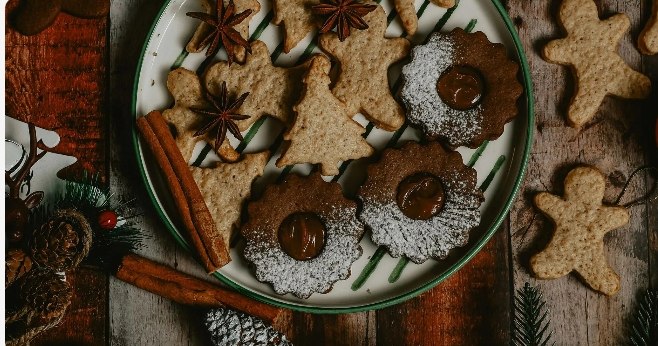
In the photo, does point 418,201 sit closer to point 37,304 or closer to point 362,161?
point 362,161

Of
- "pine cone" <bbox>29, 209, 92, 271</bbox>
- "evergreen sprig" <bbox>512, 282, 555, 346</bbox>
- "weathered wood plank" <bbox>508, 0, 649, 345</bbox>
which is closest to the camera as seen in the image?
"pine cone" <bbox>29, 209, 92, 271</bbox>

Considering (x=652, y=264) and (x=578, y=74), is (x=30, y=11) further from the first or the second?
(x=652, y=264)

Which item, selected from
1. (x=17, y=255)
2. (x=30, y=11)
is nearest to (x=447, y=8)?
(x=30, y=11)

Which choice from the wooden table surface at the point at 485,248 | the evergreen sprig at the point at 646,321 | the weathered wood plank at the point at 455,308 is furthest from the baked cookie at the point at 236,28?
the evergreen sprig at the point at 646,321

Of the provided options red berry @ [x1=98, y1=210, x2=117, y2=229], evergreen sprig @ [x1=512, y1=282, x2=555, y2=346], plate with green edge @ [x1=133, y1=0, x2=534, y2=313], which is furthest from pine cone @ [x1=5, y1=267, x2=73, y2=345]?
evergreen sprig @ [x1=512, y1=282, x2=555, y2=346]

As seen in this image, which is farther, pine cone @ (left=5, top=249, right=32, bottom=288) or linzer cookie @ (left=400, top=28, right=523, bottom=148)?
linzer cookie @ (left=400, top=28, right=523, bottom=148)

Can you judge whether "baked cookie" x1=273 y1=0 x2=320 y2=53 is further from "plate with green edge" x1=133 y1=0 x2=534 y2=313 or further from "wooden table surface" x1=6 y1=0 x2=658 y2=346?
"wooden table surface" x1=6 y1=0 x2=658 y2=346
